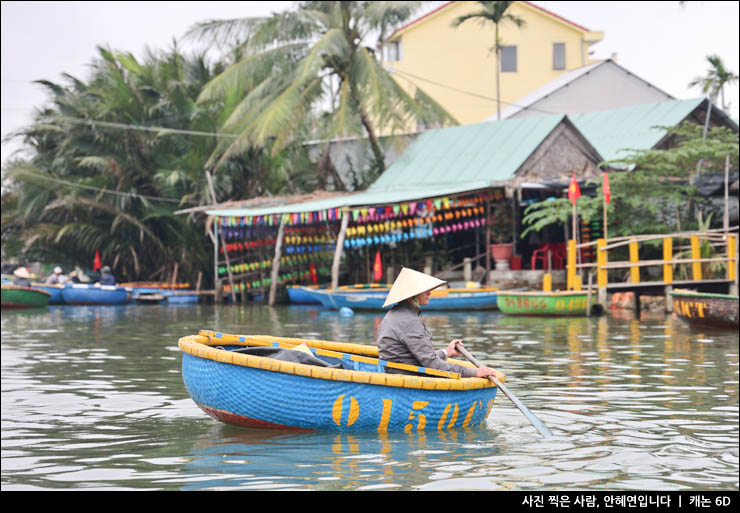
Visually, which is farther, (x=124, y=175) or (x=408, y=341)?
(x=124, y=175)

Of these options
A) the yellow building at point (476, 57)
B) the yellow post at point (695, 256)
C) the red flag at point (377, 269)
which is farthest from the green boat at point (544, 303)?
the yellow building at point (476, 57)

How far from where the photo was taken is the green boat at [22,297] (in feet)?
93.0

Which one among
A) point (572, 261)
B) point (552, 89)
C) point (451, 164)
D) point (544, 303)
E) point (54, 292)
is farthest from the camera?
point (552, 89)

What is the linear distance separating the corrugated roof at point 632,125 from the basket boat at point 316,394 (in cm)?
1866

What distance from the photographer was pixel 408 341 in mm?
8734

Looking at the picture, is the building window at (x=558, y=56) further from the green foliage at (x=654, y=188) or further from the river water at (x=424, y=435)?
the river water at (x=424, y=435)

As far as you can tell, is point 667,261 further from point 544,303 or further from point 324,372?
point 324,372

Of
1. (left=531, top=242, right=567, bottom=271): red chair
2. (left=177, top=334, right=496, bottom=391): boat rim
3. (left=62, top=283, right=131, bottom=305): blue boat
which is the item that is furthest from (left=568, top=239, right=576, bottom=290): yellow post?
(left=62, top=283, right=131, bottom=305): blue boat

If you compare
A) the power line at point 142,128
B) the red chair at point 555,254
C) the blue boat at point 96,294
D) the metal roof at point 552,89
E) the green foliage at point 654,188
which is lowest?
the blue boat at point 96,294

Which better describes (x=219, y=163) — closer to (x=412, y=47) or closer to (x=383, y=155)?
(x=383, y=155)

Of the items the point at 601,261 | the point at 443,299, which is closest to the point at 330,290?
the point at 443,299

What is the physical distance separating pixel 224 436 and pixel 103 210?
2808 centimetres

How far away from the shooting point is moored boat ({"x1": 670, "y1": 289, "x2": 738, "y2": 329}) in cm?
1708

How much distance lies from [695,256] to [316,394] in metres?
15.1
